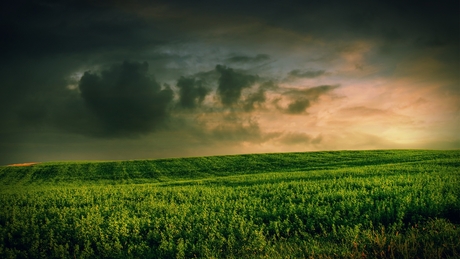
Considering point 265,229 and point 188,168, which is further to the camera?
point 188,168

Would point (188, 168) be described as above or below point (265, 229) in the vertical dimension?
below

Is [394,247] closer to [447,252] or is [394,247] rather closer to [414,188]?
[447,252]

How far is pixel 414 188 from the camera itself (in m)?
14.7

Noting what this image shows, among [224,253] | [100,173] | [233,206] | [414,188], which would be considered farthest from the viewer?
[100,173]

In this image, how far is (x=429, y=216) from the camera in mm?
10375

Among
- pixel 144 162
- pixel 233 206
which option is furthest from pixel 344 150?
pixel 233 206

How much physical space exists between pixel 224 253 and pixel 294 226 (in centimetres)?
345

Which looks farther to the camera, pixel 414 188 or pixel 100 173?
pixel 100 173

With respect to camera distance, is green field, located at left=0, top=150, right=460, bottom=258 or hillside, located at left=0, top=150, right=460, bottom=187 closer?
green field, located at left=0, top=150, right=460, bottom=258

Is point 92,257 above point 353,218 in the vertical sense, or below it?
below

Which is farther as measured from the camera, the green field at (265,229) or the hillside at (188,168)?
the hillside at (188,168)

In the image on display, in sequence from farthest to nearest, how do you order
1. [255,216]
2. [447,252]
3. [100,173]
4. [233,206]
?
[100,173], [233,206], [255,216], [447,252]

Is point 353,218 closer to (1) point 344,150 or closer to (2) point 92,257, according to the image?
(2) point 92,257

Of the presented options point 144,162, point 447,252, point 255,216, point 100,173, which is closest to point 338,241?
point 447,252
